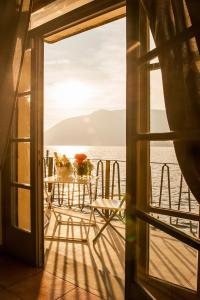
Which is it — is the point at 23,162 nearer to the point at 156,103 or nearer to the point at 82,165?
the point at 82,165

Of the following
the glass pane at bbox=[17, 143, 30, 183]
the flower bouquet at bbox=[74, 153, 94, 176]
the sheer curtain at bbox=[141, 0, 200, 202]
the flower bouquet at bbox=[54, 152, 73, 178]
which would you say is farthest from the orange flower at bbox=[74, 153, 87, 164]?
the sheer curtain at bbox=[141, 0, 200, 202]

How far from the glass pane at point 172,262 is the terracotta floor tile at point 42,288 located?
82 centimetres

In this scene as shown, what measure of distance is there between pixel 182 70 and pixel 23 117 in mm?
2117

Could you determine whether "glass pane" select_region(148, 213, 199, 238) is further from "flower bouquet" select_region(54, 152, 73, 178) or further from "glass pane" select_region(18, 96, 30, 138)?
"glass pane" select_region(18, 96, 30, 138)

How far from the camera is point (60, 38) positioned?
3.51 metres

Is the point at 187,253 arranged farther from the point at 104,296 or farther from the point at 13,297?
the point at 13,297

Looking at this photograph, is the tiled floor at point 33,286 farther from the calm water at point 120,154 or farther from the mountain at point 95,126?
the mountain at point 95,126

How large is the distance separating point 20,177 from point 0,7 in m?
1.64

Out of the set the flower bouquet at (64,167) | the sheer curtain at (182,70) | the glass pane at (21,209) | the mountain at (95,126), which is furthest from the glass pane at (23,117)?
the mountain at (95,126)

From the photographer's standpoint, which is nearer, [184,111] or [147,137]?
[184,111]

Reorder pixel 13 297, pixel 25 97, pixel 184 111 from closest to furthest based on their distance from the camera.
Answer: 1. pixel 184 111
2. pixel 13 297
3. pixel 25 97

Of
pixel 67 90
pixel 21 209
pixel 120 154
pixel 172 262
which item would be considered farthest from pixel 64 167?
pixel 120 154

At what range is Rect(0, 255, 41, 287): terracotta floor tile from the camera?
2.51 metres

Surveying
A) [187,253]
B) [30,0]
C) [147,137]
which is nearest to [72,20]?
[30,0]
